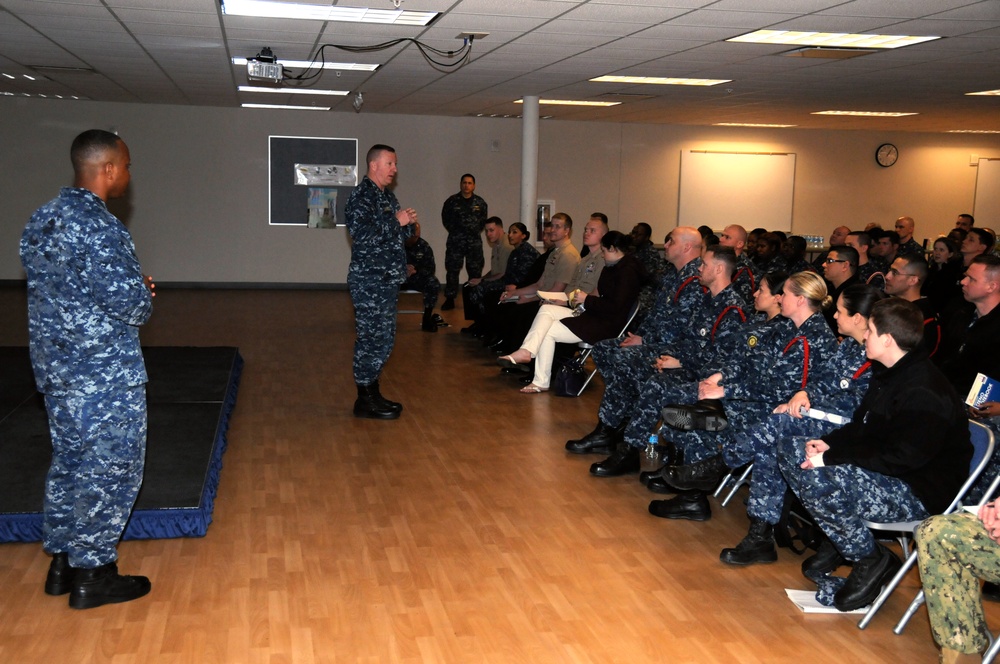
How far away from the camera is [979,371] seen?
4891 millimetres

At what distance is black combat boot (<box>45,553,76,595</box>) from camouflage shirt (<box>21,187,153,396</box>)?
0.74 m

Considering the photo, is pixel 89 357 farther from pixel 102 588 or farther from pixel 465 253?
pixel 465 253

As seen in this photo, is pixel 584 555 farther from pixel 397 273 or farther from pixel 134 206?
pixel 134 206

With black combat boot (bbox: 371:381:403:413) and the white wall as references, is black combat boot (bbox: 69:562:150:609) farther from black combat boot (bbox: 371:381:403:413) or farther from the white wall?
the white wall

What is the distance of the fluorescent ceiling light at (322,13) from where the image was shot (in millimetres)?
6105

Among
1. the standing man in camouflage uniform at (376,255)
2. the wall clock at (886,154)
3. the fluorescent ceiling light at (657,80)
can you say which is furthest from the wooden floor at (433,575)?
the wall clock at (886,154)

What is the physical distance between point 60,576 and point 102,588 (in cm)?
21

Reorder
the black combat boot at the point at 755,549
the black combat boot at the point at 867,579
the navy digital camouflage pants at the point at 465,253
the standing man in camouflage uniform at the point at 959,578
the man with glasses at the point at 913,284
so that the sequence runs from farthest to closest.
→ 1. the navy digital camouflage pants at the point at 465,253
2. the man with glasses at the point at 913,284
3. the black combat boot at the point at 755,549
4. the black combat boot at the point at 867,579
5. the standing man in camouflage uniform at the point at 959,578

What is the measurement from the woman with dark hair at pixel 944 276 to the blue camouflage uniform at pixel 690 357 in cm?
369

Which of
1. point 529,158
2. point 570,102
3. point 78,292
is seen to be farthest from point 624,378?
point 570,102

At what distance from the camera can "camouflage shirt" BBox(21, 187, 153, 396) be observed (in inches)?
130

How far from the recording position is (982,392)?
4523 mm

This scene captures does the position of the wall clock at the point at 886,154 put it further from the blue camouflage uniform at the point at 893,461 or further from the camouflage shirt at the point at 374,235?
the blue camouflage uniform at the point at 893,461

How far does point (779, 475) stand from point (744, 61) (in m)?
5.09
